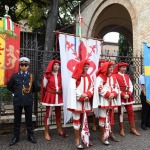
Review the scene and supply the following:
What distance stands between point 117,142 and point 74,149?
42.0 inches

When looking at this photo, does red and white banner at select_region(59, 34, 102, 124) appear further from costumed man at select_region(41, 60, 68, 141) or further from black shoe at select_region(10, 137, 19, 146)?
black shoe at select_region(10, 137, 19, 146)

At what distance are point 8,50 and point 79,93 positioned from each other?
1883 millimetres

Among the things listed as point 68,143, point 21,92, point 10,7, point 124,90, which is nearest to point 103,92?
point 124,90

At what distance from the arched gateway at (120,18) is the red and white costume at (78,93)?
Result: 650cm

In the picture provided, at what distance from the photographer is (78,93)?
534 centimetres

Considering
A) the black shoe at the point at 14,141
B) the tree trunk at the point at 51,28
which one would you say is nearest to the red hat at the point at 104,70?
the black shoe at the point at 14,141

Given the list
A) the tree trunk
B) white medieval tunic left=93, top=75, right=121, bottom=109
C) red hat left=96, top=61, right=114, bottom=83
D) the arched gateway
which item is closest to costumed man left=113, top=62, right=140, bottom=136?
white medieval tunic left=93, top=75, right=121, bottom=109

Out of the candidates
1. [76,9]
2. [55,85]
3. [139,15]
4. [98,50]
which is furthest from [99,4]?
[55,85]

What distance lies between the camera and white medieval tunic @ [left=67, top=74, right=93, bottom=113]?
209 inches

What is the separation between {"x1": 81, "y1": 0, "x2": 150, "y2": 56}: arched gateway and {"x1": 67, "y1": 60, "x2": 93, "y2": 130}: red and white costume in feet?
21.3

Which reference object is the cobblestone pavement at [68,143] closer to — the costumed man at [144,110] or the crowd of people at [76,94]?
the crowd of people at [76,94]

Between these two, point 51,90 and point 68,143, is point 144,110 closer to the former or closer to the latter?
point 68,143

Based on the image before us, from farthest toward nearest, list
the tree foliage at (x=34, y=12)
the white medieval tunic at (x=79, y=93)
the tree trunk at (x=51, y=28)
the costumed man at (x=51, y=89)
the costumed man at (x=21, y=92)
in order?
the tree foliage at (x=34, y=12) → the tree trunk at (x=51, y=28) → the costumed man at (x=51, y=89) → the costumed man at (x=21, y=92) → the white medieval tunic at (x=79, y=93)

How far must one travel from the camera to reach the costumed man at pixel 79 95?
5.32 m
